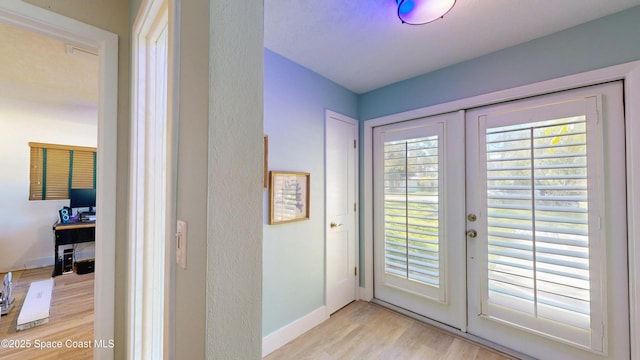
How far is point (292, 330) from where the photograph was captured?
2.06m

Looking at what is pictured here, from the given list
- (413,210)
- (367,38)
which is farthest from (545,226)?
(367,38)

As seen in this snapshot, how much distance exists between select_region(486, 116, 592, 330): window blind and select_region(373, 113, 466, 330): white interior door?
9.9 inches

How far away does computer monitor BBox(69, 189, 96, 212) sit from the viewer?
388 centimetres

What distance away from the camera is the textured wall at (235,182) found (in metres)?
0.57

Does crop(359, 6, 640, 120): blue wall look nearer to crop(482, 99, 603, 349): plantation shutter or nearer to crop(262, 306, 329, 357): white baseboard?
crop(482, 99, 603, 349): plantation shutter

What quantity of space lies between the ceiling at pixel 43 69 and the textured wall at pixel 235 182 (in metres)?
1.69

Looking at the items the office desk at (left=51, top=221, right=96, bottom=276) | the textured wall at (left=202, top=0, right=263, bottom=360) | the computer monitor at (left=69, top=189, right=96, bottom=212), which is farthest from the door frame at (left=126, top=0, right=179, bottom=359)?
the computer monitor at (left=69, top=189, right=96, bottom=212)

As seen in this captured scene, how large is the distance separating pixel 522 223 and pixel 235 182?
2.14m

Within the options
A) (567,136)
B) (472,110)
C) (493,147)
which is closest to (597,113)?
(567,136)

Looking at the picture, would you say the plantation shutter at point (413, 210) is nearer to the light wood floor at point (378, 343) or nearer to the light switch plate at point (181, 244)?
the light wood floor at point (378, 343)

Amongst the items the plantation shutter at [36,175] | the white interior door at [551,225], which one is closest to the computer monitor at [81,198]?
the plantation shutter at [36,175]

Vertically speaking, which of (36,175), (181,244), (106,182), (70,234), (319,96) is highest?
(319,96)

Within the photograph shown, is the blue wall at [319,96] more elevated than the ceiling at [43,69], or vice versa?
the ceiling at [43,69]

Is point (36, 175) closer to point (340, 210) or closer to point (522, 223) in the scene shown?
point (340, 210)
